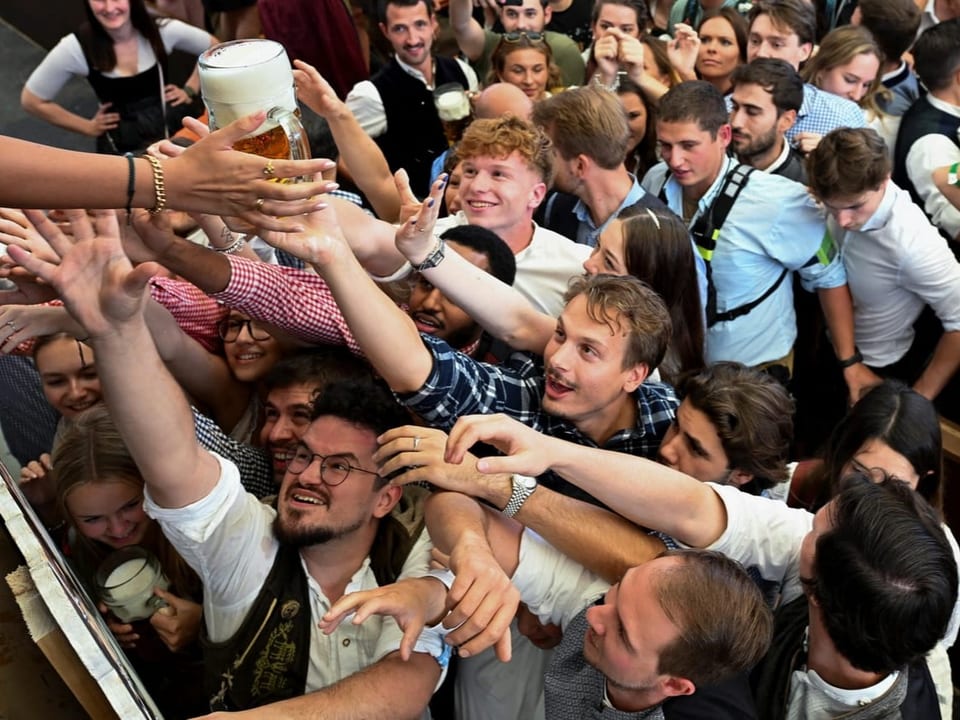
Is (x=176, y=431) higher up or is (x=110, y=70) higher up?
(x=176, y=431)

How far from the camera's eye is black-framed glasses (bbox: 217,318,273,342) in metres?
2.16

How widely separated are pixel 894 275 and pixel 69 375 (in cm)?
230

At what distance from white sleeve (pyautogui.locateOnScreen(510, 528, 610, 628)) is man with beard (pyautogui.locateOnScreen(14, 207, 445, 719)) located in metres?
0.19

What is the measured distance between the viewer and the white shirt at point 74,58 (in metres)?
4.03

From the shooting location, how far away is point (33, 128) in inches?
221

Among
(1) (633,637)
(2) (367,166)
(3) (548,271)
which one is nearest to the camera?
(1) (633,637)

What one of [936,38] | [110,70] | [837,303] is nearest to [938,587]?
[837,303]

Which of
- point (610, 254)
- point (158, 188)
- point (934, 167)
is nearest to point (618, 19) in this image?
point (934, 167)

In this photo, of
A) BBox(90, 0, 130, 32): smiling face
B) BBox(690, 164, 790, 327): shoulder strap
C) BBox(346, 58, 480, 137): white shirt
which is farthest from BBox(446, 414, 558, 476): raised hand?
BBox(90, 0, 130, 32): smiling face

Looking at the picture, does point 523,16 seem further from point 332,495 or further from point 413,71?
point 332,495

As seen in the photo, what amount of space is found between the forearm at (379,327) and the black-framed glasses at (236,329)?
1.75 ft

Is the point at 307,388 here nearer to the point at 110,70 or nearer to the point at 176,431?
the point at 176,431

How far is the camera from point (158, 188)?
1483mm

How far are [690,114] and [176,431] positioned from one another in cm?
195
